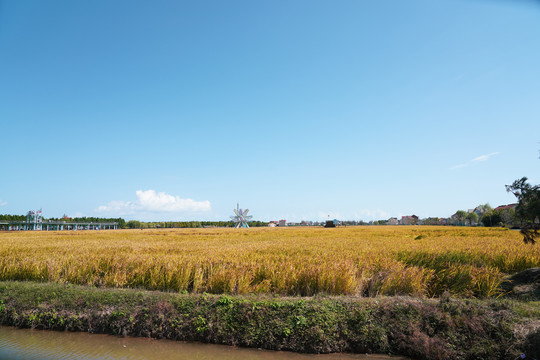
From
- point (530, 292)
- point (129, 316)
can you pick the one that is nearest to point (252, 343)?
point (129, 316)

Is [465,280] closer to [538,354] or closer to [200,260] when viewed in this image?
[538,354]

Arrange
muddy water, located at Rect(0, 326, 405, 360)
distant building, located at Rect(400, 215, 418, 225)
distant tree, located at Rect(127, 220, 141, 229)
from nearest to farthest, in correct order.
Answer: muddy water, located at Rect(0, 326, 405, 360) < distant tree, located at Rect(127, 220, 141, 229) < distant building, located at Rect(400, 215, 418, 225)

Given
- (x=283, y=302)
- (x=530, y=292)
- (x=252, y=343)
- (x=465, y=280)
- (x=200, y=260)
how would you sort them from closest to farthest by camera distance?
(x=252, y=343)
(x=283, y=302)
(x=530, y=292)
(x=465, y=280)
(x=200, y=260)

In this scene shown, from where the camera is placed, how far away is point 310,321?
6.31 meters

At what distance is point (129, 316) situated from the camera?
7074mm

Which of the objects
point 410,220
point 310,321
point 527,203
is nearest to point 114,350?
point 310,321

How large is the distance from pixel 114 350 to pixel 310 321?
4.61 m

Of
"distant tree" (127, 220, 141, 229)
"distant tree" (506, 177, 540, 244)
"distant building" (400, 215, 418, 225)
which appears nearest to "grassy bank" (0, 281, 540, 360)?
"distant tree" (506, 177, 540, 244)

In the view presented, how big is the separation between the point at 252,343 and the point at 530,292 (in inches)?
353

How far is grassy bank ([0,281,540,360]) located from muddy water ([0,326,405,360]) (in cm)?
20

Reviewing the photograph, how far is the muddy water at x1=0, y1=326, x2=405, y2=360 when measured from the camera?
598cm

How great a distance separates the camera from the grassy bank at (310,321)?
570cm

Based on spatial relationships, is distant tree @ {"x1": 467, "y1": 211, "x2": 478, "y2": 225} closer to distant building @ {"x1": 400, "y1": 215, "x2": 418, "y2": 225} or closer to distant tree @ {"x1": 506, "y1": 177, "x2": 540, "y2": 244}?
distant building @ {"x1": 400, "y1": 215, "x2": 418, "y2": 225}

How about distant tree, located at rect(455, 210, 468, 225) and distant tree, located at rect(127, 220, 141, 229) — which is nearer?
distant tree, located at rect(455, 210, 468, 225)
